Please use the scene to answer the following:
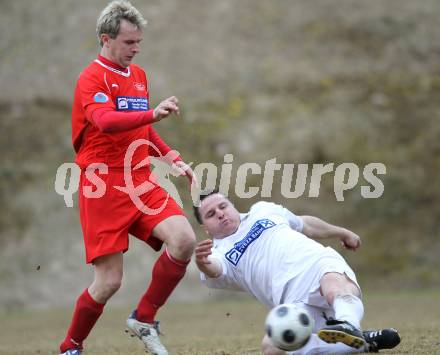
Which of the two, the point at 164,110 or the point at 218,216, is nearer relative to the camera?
the point at 164,110

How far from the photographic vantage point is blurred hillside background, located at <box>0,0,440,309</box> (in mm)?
15102

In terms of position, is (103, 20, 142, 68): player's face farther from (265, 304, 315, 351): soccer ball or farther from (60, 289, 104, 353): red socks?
(265, 304, 315, 351): soccer ball

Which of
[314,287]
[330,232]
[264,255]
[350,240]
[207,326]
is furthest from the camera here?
[207,326]

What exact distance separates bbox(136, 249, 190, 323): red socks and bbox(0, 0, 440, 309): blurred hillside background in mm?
9065

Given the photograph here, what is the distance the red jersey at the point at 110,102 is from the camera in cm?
559

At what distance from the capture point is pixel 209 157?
16578 millimetres

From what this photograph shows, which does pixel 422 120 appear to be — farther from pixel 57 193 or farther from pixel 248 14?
pixel 57 193

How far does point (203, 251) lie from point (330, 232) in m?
1.27

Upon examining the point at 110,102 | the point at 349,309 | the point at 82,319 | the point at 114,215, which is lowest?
the point at 82,319

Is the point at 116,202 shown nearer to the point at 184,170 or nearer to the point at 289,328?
the point at 184,170

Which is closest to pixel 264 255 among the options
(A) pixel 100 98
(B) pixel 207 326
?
(A) pixel 100 98

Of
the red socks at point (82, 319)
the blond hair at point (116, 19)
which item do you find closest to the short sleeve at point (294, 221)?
the red socks at point (82, 319)

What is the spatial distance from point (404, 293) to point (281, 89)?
597 cm

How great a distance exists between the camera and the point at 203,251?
5301 mm
